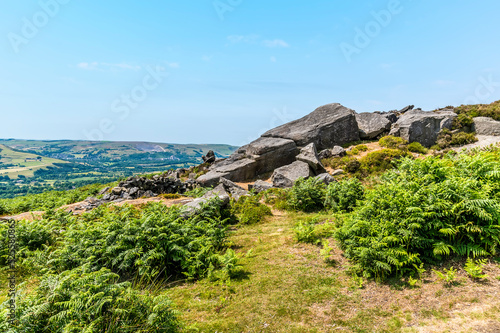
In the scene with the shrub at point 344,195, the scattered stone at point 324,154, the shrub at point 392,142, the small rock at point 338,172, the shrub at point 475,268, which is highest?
the shrub at point 392,142

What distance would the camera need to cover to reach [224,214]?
1527 cm

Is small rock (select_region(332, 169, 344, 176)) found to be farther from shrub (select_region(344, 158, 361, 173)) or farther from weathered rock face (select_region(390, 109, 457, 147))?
weathered rock face (select_region(390, 109, 457, 147))

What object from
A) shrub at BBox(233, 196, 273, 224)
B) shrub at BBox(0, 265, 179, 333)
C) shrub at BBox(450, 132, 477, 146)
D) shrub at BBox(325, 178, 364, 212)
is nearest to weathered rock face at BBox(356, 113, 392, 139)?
shrub at BBox(450, 132, 477, 146)

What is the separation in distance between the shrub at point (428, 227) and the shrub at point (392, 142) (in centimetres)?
2232

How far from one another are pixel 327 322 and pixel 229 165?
83.7 ft

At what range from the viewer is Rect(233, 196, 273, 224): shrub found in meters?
14.8

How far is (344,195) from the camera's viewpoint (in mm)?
14117

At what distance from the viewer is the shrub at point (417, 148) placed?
27031 millimetres

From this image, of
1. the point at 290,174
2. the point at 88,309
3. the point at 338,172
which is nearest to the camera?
the point at 88,309

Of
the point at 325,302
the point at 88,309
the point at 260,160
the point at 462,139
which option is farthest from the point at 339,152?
the point at 88,309

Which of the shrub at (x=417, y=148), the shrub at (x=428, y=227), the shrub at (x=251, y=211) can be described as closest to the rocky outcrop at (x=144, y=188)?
the shrub at (x=251, y=211)

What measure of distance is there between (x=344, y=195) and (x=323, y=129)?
65.1ft

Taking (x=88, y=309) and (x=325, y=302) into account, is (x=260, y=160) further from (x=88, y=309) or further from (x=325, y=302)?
(x=88, y=309)

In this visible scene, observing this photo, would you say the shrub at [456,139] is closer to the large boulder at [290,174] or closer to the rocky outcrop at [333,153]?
the rocky outcrop at [333,153]
